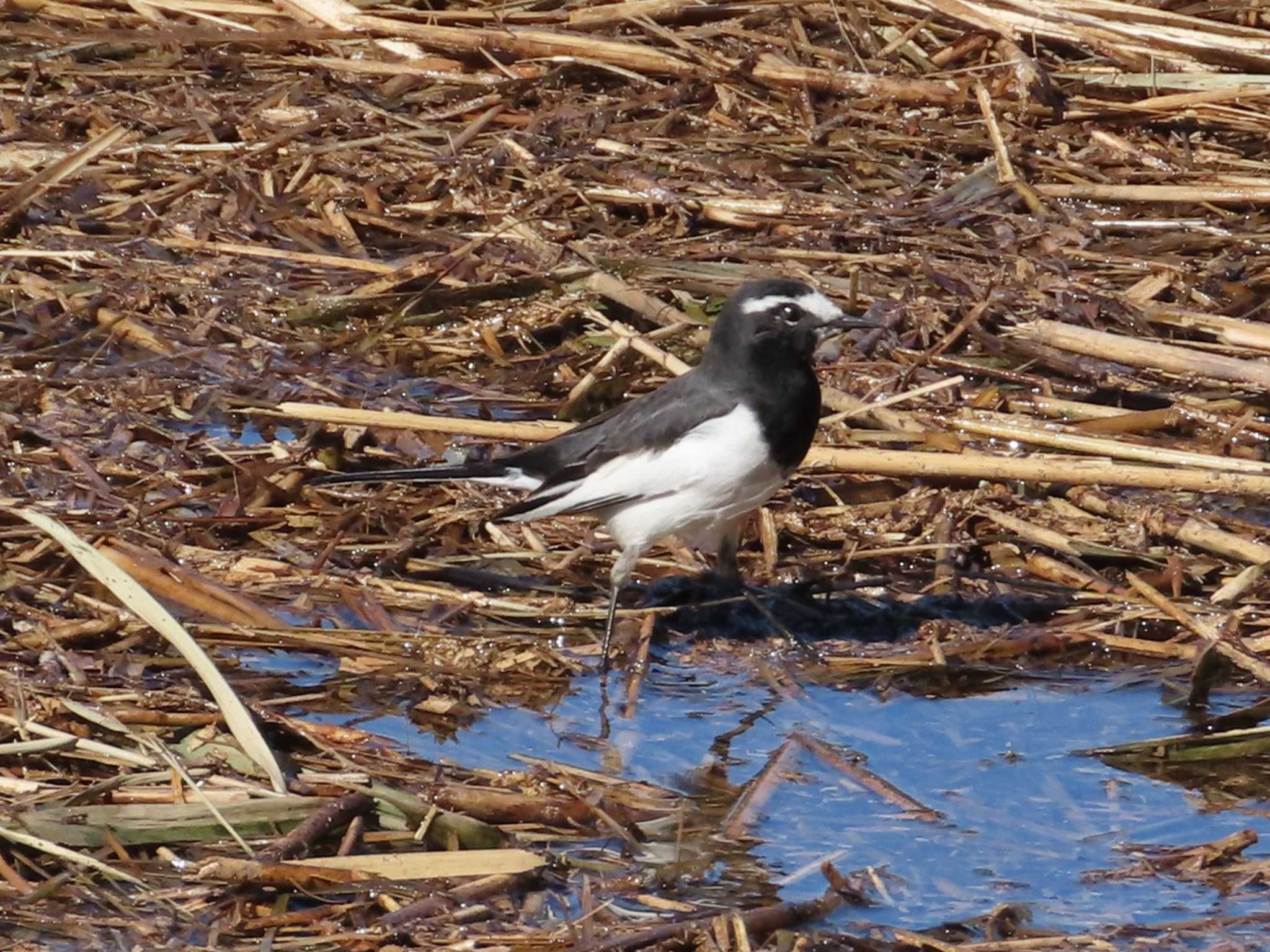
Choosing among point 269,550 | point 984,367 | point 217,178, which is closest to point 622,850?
point 269,550

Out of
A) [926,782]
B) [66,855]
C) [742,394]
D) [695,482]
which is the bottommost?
[926,782]

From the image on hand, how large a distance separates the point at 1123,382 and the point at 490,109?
2.93 metres

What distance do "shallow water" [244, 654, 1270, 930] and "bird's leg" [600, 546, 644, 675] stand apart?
116 mm

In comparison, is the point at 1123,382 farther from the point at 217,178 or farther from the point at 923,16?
the point at 217,178

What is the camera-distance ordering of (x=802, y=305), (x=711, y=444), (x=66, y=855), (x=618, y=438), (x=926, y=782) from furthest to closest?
(x=618, y=438), (x=802, y=305), (x=711, y=444), (x=926, y=782), (x=66, y=855)

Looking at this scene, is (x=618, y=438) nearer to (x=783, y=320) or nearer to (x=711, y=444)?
(x=711, y=444)

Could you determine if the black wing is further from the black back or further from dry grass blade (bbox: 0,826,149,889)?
dry grass blade (bbox: 0,826,149,889)

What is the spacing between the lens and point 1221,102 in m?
7.90

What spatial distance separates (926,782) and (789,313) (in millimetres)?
1461

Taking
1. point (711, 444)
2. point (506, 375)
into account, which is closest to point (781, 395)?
point (711, 444)

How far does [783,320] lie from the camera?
5.66m

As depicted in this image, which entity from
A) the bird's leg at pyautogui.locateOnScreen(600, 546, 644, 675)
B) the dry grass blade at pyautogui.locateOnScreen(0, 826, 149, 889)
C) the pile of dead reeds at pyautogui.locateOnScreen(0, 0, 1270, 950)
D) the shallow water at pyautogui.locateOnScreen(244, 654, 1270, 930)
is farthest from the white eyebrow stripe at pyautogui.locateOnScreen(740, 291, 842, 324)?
the dry grass blade at pyautogui.locateOnScreen(0, 826, 149, 889)

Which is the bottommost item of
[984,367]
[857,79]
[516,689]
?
[516,689]

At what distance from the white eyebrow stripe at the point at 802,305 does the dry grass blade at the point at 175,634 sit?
6.16ft
